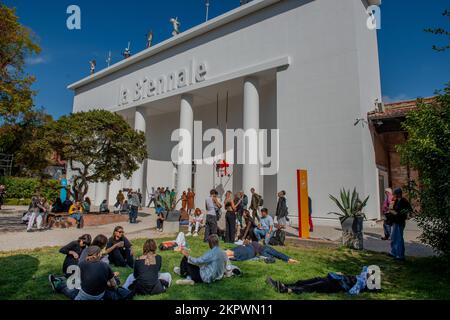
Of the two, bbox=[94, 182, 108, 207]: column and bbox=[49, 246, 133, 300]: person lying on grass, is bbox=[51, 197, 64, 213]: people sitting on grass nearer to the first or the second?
bbox=[49, 246, 133, 300]: person lying on grass

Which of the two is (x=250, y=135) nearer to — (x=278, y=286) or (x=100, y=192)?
(x=278, y=286)

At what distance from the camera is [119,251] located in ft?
19.1

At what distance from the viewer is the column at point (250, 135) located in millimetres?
15227

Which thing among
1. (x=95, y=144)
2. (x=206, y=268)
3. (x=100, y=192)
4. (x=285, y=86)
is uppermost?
(x=285, y=86)

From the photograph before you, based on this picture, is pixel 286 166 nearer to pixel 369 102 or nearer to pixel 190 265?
pixel 369 102

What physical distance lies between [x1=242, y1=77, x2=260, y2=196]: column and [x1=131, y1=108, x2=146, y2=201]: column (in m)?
9.35

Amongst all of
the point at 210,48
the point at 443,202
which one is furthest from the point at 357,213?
the point at 210,48

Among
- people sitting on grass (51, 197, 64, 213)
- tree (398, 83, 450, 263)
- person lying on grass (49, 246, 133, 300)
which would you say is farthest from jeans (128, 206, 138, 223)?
tree (398, 83, 450, 263)

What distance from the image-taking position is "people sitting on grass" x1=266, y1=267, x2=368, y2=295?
4.33 metres

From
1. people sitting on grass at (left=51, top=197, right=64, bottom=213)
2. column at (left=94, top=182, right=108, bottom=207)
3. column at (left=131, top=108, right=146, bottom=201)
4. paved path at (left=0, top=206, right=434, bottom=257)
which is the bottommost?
paved path at (left=0, top=206, right=434, bottom=257)

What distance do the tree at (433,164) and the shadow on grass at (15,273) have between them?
290 inches

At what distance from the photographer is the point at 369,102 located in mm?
13664

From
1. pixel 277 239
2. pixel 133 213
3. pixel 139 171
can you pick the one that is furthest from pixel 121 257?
pixel 139 171

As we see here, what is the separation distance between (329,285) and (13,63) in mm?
12346
